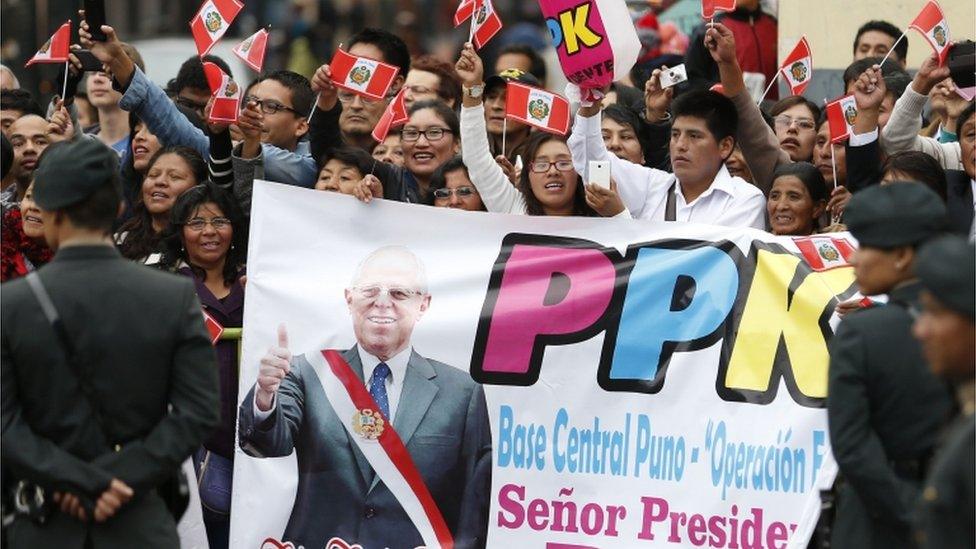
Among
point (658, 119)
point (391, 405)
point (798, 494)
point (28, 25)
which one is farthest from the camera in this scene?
point (28, 25)

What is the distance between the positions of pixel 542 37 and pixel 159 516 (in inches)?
642

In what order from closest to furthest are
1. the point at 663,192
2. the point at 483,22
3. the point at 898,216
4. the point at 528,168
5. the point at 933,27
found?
the point at 898,216, the point at 528,168, the point at 663,192, the point at 933,27, the point at 483,22

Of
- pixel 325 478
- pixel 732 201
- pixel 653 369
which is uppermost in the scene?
pixel 732 201

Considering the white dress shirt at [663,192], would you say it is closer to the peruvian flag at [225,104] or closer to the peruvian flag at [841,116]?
the peruvian flag at [841,116]

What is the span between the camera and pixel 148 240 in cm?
Answer: 804

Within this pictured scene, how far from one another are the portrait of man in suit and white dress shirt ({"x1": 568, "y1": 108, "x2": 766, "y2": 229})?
0.90 metres

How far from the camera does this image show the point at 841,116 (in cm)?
827

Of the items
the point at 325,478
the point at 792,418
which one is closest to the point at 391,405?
the point at 325,478

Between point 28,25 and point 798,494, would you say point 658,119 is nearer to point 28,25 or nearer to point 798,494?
point 798,494

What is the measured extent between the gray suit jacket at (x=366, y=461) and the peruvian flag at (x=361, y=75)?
138cm

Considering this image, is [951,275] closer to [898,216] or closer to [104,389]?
[898,216]

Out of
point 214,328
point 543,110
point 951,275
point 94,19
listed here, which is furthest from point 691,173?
point 951,275

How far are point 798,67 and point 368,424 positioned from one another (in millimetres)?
3196

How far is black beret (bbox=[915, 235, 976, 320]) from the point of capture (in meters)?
4.50
